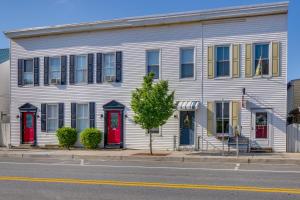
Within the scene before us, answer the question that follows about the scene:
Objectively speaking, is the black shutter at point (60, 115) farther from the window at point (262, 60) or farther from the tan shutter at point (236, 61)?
the window at point (262, 60)

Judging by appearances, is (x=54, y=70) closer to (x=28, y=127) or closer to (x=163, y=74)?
(x=28, y=127)

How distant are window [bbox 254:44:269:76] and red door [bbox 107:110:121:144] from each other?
8.11 meters

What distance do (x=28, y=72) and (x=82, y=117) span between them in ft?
16.1

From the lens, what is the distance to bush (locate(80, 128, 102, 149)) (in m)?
21.4

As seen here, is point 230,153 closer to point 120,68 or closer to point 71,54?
point 120,68

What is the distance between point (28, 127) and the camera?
79.0ft

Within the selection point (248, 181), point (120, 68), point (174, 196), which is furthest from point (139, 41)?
point (174, 196)

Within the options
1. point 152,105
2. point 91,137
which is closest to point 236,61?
point 152,105

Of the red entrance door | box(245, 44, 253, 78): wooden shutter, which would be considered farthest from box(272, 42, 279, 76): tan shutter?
the red entrance door

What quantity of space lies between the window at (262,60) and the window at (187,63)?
3.37 metres

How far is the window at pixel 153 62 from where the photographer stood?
21062 mm

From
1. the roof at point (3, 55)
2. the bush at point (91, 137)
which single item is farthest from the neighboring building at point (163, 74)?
the roof at point (3, 55)

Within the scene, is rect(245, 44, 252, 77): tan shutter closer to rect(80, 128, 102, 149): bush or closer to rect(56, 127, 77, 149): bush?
rect(80, 128, 102, 149): bush

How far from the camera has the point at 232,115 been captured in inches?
765
